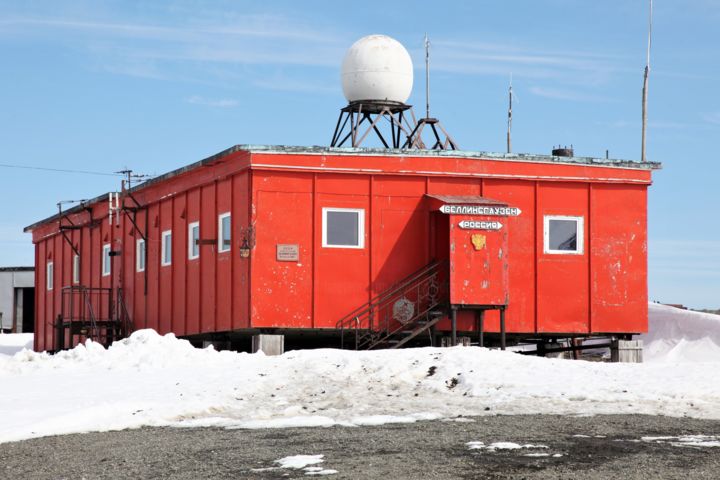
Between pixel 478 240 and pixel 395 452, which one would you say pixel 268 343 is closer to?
pixel 478 240

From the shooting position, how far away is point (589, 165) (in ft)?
95.5

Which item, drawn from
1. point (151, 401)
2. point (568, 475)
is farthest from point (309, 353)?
point (568, 475)

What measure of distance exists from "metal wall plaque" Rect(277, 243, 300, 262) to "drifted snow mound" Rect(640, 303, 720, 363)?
50.3 ft

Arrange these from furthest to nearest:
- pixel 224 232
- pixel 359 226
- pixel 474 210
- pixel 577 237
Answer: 1. pixel 577 237
2. pixel 224 232
3. pixel 359 226
4. pixel 474 210

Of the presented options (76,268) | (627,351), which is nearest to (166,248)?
(76,268)

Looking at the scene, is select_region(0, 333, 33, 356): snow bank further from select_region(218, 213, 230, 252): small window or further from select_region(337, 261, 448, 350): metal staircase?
select_region(337, 261, 448, 350): metal staircase

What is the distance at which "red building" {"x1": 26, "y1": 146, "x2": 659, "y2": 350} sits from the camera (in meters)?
27.2

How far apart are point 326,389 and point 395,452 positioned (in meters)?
6.27

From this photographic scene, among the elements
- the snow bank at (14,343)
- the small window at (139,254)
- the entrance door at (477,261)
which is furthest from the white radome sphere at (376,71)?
the snow bank at (14,343)

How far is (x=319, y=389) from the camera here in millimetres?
19453

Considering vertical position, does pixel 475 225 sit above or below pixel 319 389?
above

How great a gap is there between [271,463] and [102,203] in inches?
1040

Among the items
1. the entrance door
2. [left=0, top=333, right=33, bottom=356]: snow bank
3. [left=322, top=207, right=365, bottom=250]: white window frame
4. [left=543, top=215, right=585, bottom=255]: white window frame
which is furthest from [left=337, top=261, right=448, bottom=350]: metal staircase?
[left=0, top=333, right=33, bottom=356]: snow bank

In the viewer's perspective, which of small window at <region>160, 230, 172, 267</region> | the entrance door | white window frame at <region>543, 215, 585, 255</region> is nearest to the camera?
the entrance door
